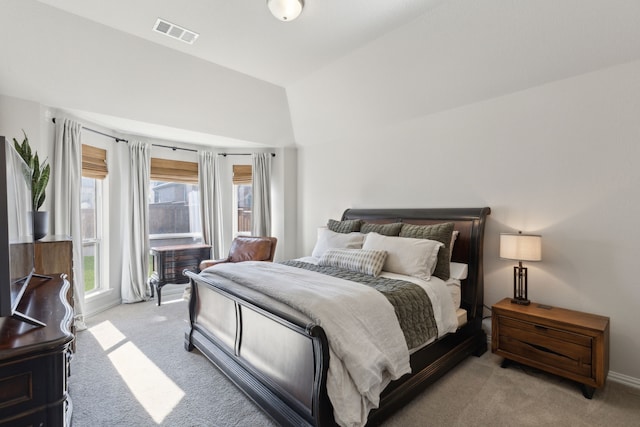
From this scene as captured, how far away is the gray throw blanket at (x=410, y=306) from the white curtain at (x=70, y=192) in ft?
10.0

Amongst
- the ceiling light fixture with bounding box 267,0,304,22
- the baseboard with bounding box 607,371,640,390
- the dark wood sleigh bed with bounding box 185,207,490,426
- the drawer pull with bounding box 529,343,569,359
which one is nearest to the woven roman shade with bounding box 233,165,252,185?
the dark wood sleigh bed with bounding box 185,207,490,426

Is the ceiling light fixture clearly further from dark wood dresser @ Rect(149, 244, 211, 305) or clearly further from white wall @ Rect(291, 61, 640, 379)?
dark wood dresser @ Rect(149, 244, 211, 305)

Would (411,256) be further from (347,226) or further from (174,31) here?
(174,31)

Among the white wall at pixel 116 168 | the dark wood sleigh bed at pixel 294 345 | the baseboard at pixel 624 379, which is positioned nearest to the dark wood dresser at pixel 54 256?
the white wall at pixel 116 168

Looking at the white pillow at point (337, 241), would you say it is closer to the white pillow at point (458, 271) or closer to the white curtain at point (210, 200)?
the white pillow at point (458, 271)

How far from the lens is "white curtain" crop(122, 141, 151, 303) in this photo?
432cm

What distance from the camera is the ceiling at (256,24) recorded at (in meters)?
2.44

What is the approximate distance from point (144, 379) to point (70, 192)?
2350 millimetres

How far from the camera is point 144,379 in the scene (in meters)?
2.42

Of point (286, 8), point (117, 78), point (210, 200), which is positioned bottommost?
point (210, 200)

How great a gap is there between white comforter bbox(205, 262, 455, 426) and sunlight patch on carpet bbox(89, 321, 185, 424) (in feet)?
3.08

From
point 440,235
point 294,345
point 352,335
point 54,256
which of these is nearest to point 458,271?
point 440,235

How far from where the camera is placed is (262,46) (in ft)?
9.93

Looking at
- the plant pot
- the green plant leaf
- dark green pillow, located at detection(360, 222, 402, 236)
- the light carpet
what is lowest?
the light carpet
